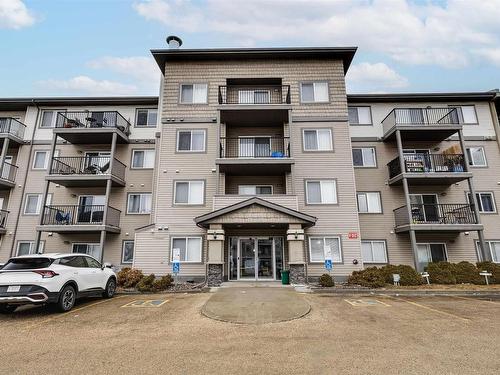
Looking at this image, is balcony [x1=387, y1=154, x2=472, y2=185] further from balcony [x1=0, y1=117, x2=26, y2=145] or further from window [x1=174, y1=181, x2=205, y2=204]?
balcony [x1=0, y1=117, x2=26, y2=145]

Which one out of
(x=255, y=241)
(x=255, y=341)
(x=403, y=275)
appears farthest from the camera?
(x=255, y=241)

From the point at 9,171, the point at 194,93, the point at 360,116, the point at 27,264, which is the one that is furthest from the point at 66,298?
the point at 360,116

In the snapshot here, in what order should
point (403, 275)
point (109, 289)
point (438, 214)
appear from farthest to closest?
Answer: 1. point (438, 214)
2. point (403, 275)
3. point (109, 289)

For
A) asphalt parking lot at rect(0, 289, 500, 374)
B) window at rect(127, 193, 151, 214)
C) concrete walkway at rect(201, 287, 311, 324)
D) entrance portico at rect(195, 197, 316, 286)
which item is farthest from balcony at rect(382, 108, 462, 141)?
window at rect(127, 193, 151, 214)

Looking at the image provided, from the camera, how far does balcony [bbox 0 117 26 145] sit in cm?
1861

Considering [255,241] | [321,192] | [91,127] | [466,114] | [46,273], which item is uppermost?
[466,114]

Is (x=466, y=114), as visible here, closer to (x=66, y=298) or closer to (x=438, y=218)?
(x=438, y=218)

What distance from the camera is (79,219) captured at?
57.5ft

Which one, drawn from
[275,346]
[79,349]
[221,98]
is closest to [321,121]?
[221,98]

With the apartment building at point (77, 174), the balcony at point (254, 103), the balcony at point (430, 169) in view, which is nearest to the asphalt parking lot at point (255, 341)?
the balcony at point (430, 169)

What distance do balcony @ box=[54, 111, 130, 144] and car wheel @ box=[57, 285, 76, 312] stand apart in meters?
11.7

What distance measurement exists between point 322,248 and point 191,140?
392 inches

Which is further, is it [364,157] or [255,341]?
[364,157]

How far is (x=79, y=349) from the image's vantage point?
5.47 metres
